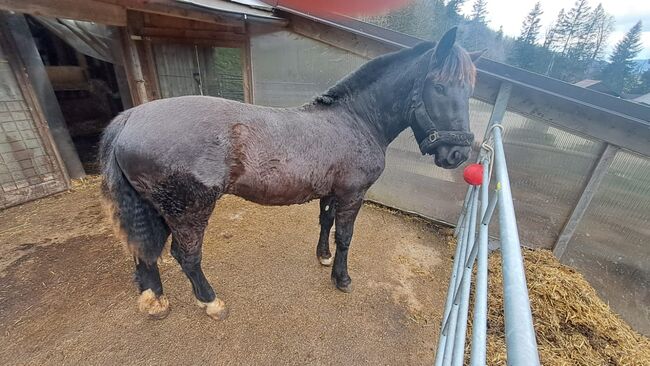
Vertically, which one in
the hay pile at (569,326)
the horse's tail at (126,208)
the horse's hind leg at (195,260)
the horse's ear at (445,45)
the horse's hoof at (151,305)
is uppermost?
the horse's ear at (445,45)

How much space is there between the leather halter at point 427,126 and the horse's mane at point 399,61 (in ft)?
0.39

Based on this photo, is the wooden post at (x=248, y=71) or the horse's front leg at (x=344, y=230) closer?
the horse's front leg at (x=344, y=230)

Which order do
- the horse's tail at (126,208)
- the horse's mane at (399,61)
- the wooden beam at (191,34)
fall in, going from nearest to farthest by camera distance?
the horse's tail at (126,208), the horse's mane at (399,61), the wooden beam at (191,34)

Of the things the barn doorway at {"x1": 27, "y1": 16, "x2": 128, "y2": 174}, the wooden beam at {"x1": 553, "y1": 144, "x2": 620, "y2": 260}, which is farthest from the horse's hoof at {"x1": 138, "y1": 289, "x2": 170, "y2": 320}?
the barn doorway at {"x1": 27, "y1": 16, "x2": 128, "y2": 174}

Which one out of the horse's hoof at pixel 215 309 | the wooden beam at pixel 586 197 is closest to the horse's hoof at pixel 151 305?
the horse's hoof at pixel 215 309

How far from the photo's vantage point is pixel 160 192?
5.06ft

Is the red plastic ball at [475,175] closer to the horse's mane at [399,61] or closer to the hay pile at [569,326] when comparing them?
the horse's mane at [399,61]

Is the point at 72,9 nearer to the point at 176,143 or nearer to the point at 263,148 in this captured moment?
the point at 176,143

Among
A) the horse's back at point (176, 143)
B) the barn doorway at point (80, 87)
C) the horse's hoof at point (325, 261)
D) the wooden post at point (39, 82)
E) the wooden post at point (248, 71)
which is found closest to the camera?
the horse's back at point (176, 143)

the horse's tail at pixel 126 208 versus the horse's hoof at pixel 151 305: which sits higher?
the horse's tail at pixel 126 208

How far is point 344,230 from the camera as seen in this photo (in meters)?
2.25

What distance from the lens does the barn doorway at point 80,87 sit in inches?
211

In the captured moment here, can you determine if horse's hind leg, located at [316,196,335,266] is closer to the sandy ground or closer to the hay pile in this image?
the sandy ground

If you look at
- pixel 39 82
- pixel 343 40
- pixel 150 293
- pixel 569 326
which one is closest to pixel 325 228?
pixel 150 293
